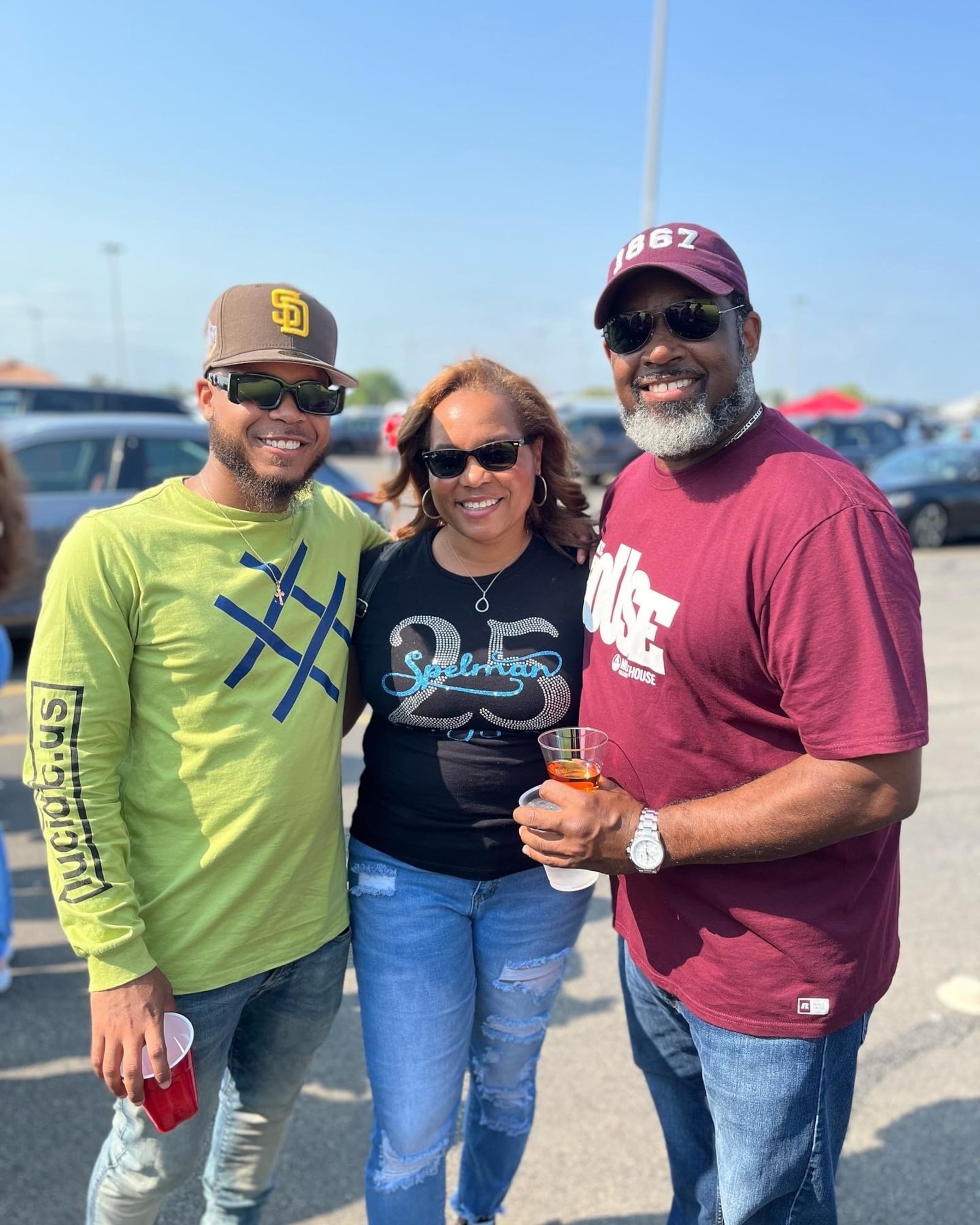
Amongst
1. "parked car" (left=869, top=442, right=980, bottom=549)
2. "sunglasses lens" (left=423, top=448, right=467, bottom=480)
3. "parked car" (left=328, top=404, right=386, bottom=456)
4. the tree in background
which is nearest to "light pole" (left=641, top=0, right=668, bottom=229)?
"parked car" (left=869, top=442, right=980, bottom=549)

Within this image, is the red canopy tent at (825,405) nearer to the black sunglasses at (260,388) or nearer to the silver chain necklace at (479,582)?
the silver chain necklace at (479,582)

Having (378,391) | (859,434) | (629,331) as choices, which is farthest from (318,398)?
(378,391)

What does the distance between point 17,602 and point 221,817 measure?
6057 millimetres

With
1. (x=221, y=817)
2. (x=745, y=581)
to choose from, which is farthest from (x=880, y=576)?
(x=221, y=817)

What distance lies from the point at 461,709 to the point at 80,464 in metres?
6.30

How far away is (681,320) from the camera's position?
5.98 feet

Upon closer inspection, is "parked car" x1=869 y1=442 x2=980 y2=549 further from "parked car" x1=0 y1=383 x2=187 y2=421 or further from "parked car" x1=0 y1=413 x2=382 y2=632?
"parked car" x1=0 y1=383 x2=187 y2=421

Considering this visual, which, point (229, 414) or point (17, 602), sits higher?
point (229, 414)

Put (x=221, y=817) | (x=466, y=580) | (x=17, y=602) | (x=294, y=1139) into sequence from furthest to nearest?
1. (x=17, y=602)
2. (x=294, y=1139)
3. (x=466, y=580)
4. (x=221, y=817)

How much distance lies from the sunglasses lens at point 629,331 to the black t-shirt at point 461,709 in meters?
0.61

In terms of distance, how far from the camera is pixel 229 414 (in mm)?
1997

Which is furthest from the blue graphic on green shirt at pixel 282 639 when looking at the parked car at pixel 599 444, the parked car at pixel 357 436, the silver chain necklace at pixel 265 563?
the parked car at pixel 357 436

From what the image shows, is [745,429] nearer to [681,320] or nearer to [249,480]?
[681,320]

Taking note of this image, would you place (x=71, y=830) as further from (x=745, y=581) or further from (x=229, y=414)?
(x=745, y=581)
